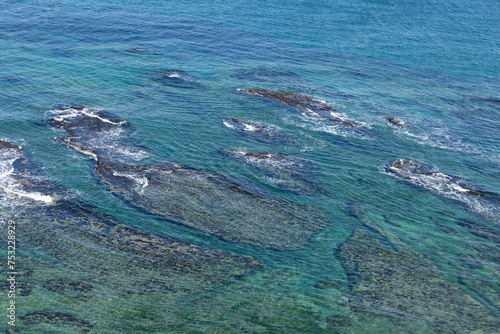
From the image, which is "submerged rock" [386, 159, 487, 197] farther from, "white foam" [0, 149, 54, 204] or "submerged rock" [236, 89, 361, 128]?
"white foam" [0, 149, 54, 204]

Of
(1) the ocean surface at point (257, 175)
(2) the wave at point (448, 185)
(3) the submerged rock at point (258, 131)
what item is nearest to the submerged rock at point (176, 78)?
(1) the ocean surface at point (257, 175)

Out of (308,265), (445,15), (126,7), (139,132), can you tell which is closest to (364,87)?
(139,132)

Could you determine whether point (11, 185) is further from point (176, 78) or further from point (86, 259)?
point (176, 78)

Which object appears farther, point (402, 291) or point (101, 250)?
point (101, 250)

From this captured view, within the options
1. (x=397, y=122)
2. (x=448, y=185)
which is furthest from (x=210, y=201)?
(x=397, y=122)

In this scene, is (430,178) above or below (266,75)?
below

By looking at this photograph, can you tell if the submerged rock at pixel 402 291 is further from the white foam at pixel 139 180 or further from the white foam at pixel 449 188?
the white foam at pixel 139 180
